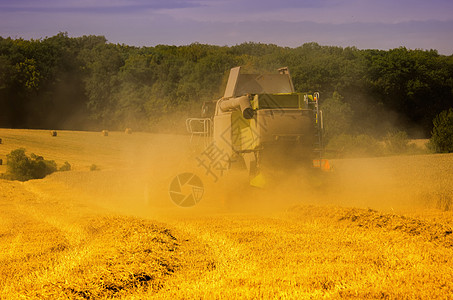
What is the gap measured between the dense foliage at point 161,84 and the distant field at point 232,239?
31.2 metres

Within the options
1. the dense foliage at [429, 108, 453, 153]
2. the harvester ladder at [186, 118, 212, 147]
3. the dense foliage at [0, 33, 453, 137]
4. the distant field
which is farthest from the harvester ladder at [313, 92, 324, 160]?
the dense foliage at [0, 33, 453, 137]

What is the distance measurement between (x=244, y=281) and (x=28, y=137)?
3465 centimetres

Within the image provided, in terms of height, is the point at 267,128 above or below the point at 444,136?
above

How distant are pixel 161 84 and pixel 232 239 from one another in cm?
4768

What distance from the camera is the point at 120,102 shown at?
54.8 m

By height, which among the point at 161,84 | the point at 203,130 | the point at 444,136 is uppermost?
the point at 161,84

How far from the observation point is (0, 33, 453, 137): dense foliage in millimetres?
48500

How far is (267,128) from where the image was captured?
10695 millimetres

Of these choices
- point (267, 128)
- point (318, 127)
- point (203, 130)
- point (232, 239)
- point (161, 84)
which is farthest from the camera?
point (161, 84)

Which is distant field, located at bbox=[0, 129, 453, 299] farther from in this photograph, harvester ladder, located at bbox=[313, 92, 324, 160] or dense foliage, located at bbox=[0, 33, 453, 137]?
dense foliage, located at bbox=[0, 33, 453, 137]

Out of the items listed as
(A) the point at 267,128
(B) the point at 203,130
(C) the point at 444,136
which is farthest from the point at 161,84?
(A) the point at 267,128

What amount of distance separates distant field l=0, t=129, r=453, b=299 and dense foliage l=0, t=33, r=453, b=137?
1228 inches

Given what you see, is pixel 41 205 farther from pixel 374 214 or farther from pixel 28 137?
pixel 28 137

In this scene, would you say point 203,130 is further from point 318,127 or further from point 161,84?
point 161,84
